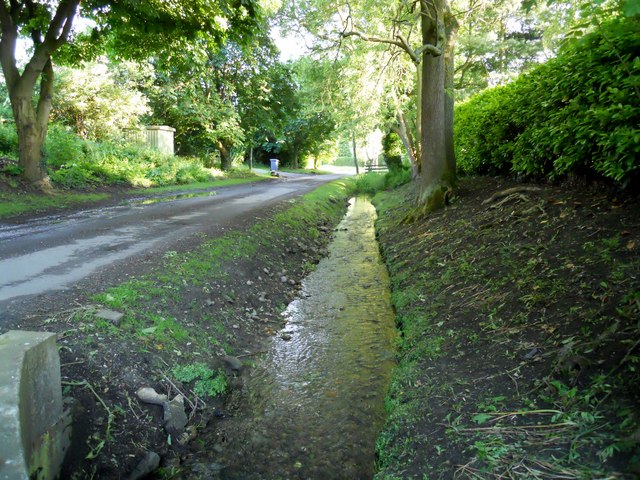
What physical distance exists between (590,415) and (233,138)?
942 inches

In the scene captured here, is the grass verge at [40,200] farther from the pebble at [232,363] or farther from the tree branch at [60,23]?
the pebble at [232,363]

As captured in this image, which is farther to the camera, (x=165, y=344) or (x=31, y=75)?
(x=31, y=75)

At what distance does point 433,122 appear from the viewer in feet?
34.0

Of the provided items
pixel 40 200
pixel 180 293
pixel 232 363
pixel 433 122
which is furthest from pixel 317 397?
pixel 40 200

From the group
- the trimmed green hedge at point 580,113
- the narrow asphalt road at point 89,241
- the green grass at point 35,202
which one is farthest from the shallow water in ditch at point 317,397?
the green grass at point 35,202

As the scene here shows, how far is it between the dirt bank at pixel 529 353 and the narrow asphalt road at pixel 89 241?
4186 millimetres

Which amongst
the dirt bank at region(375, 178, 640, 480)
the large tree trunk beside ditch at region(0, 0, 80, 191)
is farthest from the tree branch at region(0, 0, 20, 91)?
the dirt bank at region(375, 178, 640, 480)

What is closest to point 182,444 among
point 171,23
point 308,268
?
point 308,268

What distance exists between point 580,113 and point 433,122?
5013 mm

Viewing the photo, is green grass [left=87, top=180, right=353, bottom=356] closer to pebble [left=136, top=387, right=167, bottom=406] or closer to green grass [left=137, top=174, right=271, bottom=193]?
pebble [left=136, top=387, right=167, bottom=406]

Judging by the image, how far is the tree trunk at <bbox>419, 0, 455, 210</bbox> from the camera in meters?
10.1

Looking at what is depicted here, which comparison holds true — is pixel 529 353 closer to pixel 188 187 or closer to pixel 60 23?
pixel 60 23

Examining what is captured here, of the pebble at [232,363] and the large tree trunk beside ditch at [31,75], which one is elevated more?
the large tree trunk beside ditch at [31,75]

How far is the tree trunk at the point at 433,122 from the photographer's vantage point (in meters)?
10.1
